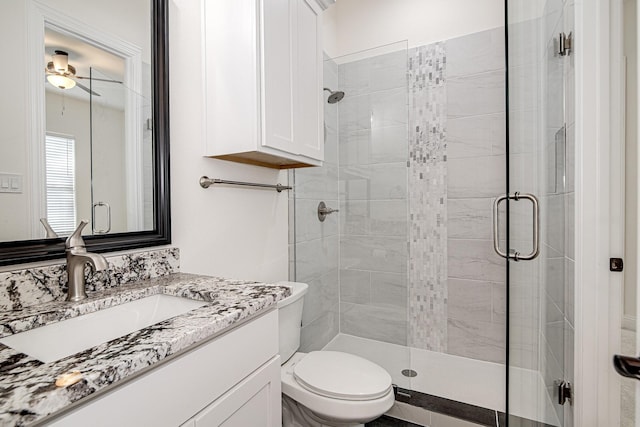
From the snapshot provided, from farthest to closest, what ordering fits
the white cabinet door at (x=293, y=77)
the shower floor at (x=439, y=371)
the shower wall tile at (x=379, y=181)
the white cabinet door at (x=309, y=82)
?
the shower wall tile at (x=379, y=181) < the shower floor at (x=439, y=371) < the white cabinet door at (x=309, y=82) < the white cabinet door at (x=293, y=77)

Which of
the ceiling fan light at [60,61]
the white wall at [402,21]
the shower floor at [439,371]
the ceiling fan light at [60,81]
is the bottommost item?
the shower floor at [439,371]

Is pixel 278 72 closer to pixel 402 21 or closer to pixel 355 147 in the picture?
pixel 355 147

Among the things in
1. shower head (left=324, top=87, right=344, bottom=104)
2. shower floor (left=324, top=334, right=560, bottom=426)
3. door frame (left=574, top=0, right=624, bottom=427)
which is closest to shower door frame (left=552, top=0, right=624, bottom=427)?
door frame (left=574, top=0, right=624, bottom=427)

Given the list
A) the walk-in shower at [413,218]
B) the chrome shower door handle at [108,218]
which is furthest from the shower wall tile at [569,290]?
the chrome shower door handle at [108,218]

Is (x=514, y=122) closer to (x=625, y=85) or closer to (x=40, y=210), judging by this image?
(x=625, y=85)

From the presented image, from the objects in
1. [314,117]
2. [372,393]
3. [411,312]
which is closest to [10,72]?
[314,117]

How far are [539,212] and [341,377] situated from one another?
1.08m

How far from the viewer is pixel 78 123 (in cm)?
98

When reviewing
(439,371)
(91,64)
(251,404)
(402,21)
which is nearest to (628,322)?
(251,404)

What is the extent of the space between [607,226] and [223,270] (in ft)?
4.68

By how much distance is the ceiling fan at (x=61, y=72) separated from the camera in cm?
92

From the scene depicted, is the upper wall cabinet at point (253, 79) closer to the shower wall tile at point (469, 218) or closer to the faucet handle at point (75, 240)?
the faucet handle at point (75, 240)

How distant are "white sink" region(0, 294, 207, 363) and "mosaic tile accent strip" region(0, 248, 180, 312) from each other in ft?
0.44

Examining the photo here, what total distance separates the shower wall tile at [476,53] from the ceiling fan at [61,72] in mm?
2168
